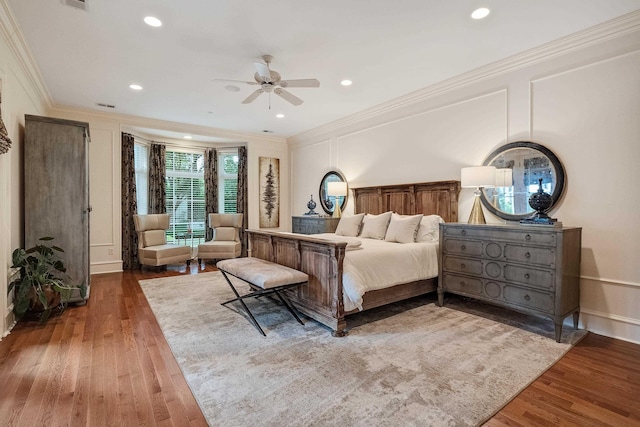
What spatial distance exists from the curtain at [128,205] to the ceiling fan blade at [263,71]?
13.3ft

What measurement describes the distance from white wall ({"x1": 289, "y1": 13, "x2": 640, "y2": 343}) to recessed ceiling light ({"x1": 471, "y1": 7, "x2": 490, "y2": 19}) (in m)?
1.03

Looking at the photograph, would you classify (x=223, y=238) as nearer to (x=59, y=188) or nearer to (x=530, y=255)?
(x=59, y=188)

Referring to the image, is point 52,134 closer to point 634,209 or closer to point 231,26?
point 231,26

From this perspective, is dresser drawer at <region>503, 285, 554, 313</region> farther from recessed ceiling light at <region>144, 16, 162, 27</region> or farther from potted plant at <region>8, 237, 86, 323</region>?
potted plant at <region>8, 237, 86, 323</region>

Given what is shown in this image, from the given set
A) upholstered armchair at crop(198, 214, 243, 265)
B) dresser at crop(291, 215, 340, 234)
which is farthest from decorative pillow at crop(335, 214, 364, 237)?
upholstered armchair at crop(198, 214, 243, 265)

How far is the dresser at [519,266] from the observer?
106 inches

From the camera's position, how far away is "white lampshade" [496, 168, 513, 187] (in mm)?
3482

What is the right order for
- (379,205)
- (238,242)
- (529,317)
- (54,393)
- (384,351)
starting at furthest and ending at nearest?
(238,242) < (379,205) < (529,317) < (384,351) < (54,393)

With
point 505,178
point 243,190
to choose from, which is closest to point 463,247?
point 505,178

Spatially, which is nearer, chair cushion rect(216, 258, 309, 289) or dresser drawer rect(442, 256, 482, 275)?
chair cushion rect(216, 258, 309, 289)

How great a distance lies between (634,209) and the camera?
2.73 meters

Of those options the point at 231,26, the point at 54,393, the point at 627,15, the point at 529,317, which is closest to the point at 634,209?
the point at 529,317

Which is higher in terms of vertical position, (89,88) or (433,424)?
(89,88)

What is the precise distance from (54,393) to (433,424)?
2.32 meters
